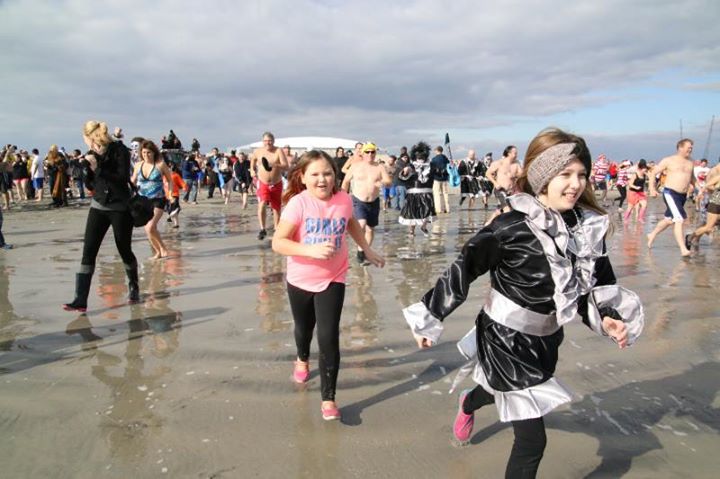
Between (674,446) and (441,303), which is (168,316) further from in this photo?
(674,446)

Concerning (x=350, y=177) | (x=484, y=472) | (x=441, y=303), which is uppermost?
(x=350, y=177)

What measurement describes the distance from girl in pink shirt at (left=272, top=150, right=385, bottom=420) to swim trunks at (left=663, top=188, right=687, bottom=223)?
744 centimetres

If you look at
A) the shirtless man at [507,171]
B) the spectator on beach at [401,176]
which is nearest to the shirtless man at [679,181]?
the shirtless man at [507,171]

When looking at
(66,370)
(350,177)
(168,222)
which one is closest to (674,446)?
(66,370)

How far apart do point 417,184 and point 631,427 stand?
27.5ft

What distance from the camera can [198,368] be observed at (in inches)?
160

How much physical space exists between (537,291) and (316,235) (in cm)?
153

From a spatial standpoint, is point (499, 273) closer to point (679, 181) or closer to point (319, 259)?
point (319, 259)

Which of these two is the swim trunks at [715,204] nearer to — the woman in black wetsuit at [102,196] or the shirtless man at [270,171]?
the shirtless man at [270,171]

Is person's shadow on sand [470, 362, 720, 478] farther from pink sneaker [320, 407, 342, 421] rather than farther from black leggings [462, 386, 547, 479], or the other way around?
pink sneaker [320, 407, 342, 421]

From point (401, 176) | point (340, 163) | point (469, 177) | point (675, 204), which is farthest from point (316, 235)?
point (469, 177)

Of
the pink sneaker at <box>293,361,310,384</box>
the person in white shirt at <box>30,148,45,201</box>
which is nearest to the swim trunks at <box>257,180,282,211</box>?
the pink sneaker at <box>293,361,310,384</box>

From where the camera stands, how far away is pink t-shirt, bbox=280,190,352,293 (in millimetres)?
3395

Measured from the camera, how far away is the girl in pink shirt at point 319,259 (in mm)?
3328
